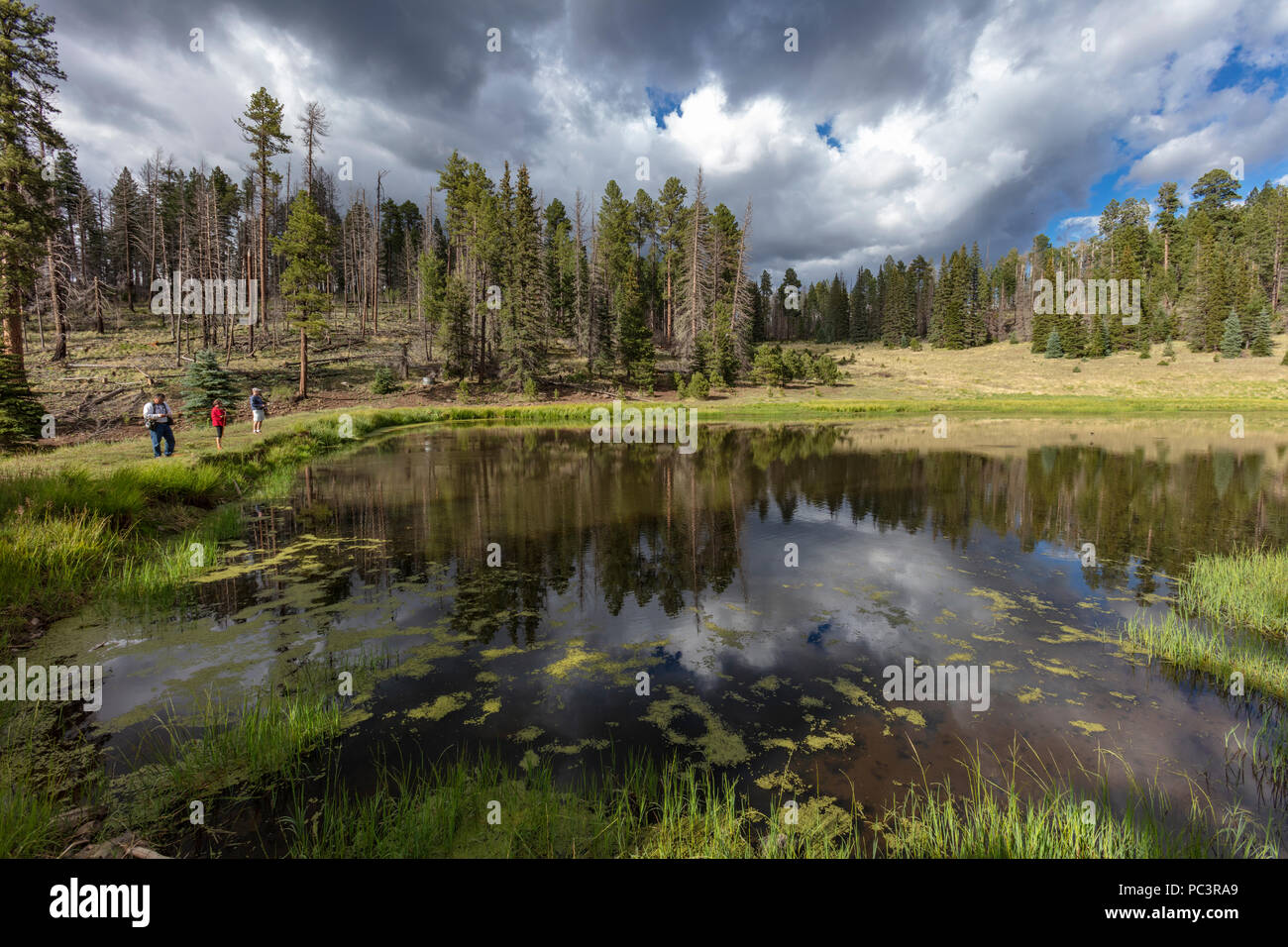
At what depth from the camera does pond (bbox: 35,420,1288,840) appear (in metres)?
6.09

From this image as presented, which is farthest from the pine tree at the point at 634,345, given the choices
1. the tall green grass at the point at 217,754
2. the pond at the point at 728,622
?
the tall green grass at the point at 217,754

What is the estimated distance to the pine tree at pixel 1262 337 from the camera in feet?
216

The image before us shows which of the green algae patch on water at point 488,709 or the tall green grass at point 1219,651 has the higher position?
the tall green grass at point 1219,651

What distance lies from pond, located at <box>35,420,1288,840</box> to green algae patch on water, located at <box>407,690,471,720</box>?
0.03 metres

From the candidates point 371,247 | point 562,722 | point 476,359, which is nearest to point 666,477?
Result: point 562,722

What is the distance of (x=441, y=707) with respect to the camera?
6.68 metres

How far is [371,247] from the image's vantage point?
71562mm

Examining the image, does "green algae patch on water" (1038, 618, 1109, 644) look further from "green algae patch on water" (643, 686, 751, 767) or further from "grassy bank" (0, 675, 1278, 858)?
"green algae patch on water" (643, 686, 751, 767)

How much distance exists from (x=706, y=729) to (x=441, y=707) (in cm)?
324

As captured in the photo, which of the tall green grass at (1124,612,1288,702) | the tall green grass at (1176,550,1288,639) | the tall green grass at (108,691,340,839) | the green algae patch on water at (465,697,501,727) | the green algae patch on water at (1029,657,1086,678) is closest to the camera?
the tall green grass at (108,691,340,839)

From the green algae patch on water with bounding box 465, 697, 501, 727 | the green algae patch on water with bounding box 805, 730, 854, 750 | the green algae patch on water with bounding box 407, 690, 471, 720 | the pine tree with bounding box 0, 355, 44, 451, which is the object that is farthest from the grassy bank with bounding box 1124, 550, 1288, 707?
the pine tree with bounding box 0, 355, 44, 451

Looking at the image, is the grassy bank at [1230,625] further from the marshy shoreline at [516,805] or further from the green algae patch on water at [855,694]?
the green algae patch on water at [855,694]

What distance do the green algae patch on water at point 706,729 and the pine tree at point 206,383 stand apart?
118ft
